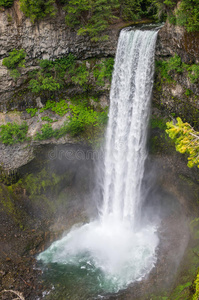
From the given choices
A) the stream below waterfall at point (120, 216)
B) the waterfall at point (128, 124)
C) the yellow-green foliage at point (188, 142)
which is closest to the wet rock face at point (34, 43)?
the waterfall at point (128, 124)

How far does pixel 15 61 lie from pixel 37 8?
11.6 ft

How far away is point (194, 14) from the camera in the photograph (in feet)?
40.4

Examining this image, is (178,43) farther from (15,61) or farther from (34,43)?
(15,61)

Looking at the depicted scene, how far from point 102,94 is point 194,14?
8173 millimetres

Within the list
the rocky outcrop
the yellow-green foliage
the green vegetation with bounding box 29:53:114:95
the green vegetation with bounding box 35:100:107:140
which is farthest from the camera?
the green vegetation with bounding box 35:100:107:140

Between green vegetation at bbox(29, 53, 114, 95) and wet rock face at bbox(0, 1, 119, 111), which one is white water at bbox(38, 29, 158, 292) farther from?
wet rock face at bbox(0, 1, 119, 111)

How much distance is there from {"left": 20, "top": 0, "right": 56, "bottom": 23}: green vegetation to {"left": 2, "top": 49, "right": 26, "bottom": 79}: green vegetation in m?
2.24

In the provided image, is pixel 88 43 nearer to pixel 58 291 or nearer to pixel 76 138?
pixel 76 138

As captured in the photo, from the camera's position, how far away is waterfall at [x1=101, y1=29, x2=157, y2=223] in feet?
49.9

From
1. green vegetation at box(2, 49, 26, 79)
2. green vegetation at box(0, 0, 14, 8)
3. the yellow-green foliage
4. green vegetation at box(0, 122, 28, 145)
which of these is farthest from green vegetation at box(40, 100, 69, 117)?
the yellow-green foliage

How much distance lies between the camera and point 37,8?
15742 millimetres

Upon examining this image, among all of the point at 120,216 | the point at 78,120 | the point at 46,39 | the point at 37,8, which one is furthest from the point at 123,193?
the point at 37,8

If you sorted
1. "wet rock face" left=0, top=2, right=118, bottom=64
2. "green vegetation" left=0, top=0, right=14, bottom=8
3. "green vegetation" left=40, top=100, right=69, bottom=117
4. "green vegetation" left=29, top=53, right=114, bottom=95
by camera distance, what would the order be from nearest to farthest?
"green vegetation" left=0, top=0, right=14, bottom=8 < "wet rock face" left=0, top=2, right=118, bottom=64 < "green vegetation" left=29, top=53, right=114, bottom=95 < "green vegetation" left=40, top=100, right=69, bottom=117

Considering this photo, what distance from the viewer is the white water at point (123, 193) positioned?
14.8 m
